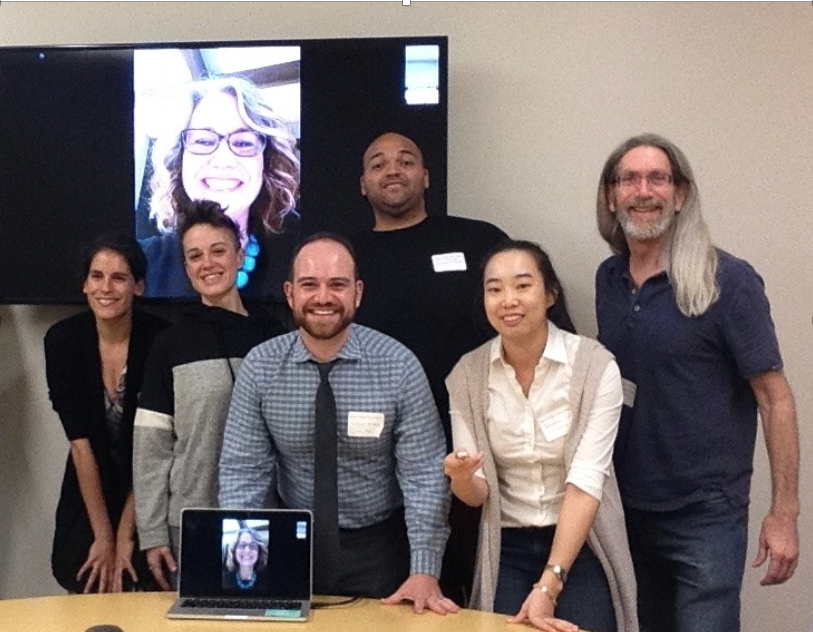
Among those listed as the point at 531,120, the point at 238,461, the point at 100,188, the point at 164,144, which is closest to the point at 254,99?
the point at 164,144

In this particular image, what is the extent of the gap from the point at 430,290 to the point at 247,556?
3.61 ft

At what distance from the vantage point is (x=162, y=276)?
3053mm

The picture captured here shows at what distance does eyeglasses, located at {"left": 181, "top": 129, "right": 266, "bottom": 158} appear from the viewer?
3.04 m

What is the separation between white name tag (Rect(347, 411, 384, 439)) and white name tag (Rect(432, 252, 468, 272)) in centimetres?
76

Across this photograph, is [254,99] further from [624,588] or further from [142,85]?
[624,588]

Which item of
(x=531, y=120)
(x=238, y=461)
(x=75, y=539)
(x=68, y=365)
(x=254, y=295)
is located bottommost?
(x=75, y=539)

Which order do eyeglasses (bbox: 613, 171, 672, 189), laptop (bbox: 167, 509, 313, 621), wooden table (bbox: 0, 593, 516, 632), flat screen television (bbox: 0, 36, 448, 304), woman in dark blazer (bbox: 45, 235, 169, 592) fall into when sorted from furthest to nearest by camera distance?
flat screen television (bbox: 0, 36, 448, 304), woman in dark blazer (bbox: 45, 235, 169, 592), eyeglasses (bbox: 613, 171, 672, 189), laptop (bbox: 167, 509, 313, 621), wooden table (bbox: 0, 593, 516, 632)

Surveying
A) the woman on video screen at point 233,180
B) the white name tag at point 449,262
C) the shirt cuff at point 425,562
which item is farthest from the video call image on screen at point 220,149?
the shirt cuff at point 425,562

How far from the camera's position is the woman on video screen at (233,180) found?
3.02 meters

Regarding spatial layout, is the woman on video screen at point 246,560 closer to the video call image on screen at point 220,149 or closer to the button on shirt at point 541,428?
the button on shirt at point 541,428

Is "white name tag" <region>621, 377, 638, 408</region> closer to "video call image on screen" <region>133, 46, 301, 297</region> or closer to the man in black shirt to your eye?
the man in black shirt

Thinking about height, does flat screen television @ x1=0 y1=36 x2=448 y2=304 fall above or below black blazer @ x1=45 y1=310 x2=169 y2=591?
above

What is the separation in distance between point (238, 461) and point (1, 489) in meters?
1.69

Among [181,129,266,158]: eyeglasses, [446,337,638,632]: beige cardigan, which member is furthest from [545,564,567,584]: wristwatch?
[181,129,266,158]: eyeglasses
